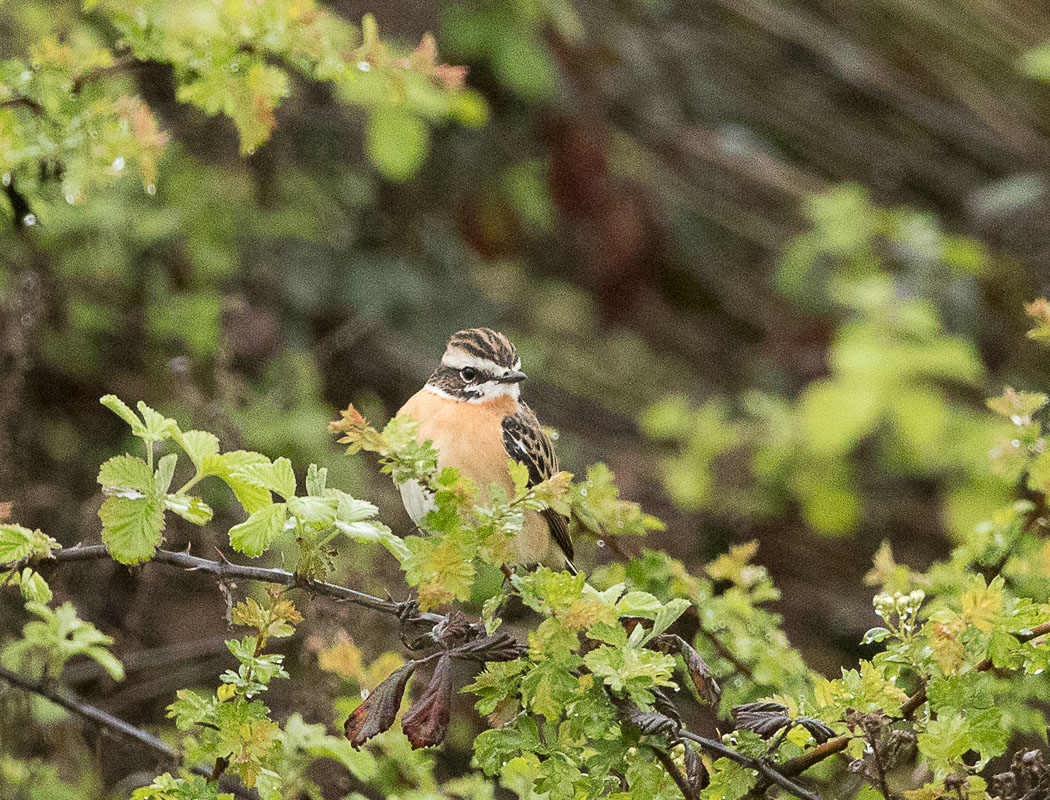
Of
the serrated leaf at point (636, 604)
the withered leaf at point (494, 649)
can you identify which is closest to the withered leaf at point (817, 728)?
the serrated leaf at point (636, 604)

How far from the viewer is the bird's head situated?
10.8ft

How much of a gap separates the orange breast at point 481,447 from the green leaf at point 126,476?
137 cm

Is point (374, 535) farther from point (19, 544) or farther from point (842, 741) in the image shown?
point (842, 741)

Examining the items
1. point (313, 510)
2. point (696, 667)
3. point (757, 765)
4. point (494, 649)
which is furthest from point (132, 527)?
point (757, 765)

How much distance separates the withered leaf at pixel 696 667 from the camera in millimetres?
1842

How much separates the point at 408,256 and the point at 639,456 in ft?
5.82

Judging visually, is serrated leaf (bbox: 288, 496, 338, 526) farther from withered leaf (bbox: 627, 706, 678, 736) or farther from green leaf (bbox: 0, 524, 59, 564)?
withered leaf (bbox: 627, 706, 678, 736)

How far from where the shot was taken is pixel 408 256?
6328 millimetres

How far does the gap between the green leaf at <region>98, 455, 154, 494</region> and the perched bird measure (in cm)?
132

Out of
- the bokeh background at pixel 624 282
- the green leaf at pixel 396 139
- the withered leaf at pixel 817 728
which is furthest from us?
the green leaf at pixel 396 139

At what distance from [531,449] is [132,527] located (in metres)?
1.64

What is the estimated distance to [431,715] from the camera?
5.62ft

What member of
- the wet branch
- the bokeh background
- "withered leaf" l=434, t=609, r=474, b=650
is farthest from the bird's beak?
"withered leaf" l=434, t=609, r=474, b=650

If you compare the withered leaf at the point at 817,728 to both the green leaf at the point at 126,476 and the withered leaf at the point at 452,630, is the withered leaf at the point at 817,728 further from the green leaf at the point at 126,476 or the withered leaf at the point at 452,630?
the green leaf at the point at 126,476
